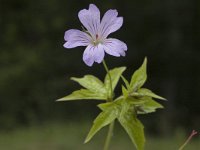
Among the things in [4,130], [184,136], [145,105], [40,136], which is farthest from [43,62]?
[145,105]

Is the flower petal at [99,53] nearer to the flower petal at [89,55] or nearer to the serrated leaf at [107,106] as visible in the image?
the flower petal at [89,55]

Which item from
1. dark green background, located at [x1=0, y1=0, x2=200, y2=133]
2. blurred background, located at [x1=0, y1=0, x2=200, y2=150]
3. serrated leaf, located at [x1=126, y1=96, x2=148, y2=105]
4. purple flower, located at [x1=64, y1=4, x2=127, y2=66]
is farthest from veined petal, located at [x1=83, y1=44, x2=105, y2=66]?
dark green background, located at [x1=0, y1=0, x2=200, y2=133]

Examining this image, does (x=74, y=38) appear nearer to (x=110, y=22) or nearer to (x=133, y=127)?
(x=110, y=22)

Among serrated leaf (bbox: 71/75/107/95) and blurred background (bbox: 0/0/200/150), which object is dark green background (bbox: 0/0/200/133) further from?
serrated leaf (bbox: 71/75/107/95)

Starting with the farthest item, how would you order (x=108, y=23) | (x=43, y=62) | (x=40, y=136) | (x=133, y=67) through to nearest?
(x=43, y=62), (x=133, y=67), (x=40, y=136), (x=108, y=23)

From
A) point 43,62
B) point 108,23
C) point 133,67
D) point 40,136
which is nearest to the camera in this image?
point 108,23

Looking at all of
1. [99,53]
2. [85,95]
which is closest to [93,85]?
[85,95]

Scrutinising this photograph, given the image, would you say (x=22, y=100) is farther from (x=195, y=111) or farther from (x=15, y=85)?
(x=195, y=111)
